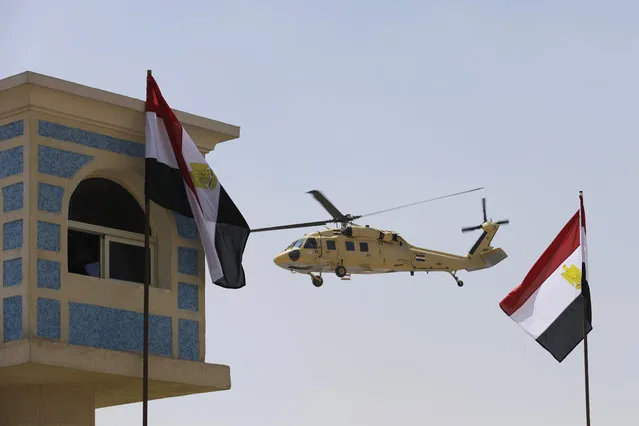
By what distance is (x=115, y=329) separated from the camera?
1709 cm

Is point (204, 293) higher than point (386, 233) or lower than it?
lower

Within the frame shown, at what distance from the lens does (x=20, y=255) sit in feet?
53.5

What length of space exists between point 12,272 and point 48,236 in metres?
0.58

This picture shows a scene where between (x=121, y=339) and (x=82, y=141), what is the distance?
2398 millimetres

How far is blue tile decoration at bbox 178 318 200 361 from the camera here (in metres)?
18.0

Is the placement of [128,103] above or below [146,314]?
above

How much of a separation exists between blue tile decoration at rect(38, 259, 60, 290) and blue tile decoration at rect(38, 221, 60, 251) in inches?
6.7

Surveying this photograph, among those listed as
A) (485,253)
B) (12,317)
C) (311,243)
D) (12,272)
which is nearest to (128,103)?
(12,272)

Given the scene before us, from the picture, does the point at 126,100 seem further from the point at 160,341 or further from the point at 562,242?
the point at 562,242

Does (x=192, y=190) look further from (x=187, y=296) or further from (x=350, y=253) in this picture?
(x=350, y=253)

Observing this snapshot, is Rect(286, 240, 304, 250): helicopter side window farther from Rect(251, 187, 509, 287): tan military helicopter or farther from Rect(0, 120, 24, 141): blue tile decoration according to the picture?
Rect(0, 120, 24, 141): blue tile decoration

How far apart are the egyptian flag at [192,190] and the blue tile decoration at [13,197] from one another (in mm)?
1609

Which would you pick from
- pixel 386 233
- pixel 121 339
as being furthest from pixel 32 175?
pixel 386 233

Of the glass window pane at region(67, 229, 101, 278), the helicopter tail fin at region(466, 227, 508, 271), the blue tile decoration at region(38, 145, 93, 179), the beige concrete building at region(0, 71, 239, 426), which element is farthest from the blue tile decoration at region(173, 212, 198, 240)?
the helicopter tail fin at region(466, 227, 508, 271)
